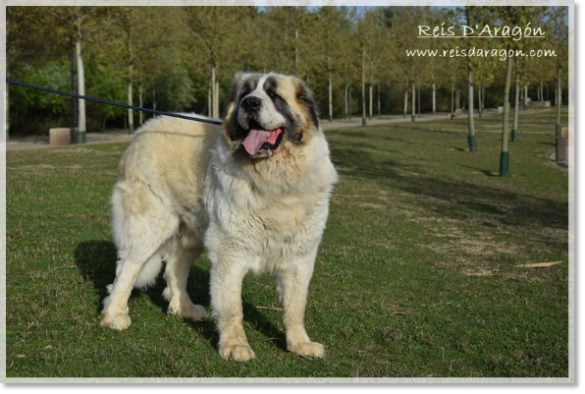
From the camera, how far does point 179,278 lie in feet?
17.7

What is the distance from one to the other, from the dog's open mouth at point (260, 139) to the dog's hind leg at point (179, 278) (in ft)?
5.26

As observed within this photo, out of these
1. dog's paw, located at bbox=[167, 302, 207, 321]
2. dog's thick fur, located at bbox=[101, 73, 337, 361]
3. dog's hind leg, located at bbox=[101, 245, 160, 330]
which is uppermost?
dog's thick fur, located at bbox=[101, 73, 337, 361]

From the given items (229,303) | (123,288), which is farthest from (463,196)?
(229,303)

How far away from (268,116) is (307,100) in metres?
0.48

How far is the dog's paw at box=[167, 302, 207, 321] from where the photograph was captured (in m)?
5.23

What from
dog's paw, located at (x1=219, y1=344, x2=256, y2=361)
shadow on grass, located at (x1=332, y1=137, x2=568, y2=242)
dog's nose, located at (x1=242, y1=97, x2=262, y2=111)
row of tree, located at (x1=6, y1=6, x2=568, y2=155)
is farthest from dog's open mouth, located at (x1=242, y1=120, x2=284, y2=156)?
row of tree, located at (x1=6, y1=6, x2=568, y2=155)

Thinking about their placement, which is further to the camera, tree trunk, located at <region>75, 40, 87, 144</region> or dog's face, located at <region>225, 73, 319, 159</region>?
tree trunk, located at <region>75, 40, 87, 144</region>

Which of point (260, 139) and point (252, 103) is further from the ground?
point (252, 103)

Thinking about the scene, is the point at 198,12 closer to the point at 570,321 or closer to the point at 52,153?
the point at 52,153

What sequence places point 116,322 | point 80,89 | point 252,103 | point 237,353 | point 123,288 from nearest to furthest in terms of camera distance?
point 252,103
point 237,353
point 116,322
point 123,288
point 80,89

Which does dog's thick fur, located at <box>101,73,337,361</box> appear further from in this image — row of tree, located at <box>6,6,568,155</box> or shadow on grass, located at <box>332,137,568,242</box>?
row of tree, located at <box>6,6,568,155</box>

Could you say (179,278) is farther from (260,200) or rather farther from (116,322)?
(260,200)

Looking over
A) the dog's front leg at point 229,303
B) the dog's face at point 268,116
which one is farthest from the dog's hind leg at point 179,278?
the dog's face at point 268,116

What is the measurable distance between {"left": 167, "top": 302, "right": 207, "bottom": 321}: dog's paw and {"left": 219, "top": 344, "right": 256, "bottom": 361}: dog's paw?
92 cm
